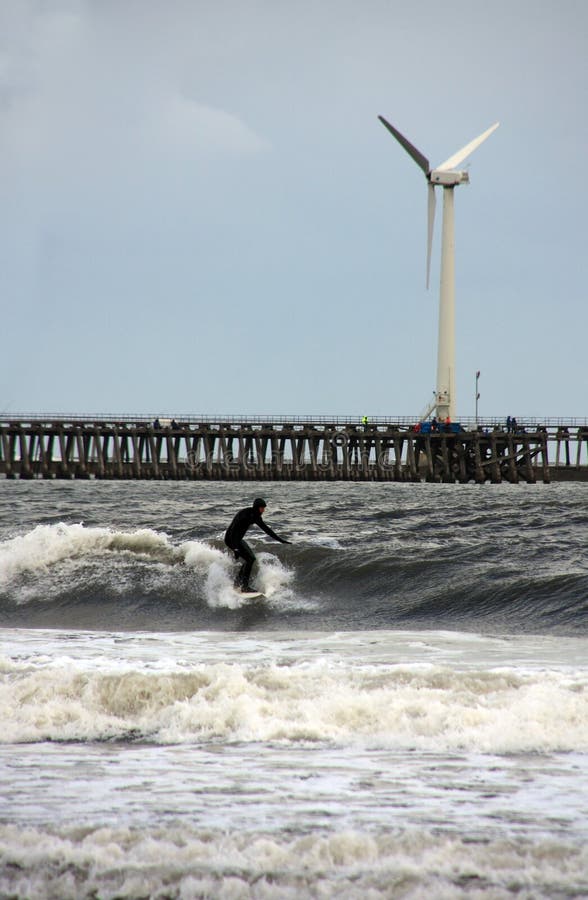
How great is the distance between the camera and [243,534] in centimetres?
1645

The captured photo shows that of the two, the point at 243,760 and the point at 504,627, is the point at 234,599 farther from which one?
the point at 243,760

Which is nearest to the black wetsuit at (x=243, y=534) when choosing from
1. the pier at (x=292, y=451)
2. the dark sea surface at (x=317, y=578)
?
the dark sea surface at (x=317, y=578)

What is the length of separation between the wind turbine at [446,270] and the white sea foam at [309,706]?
73697mm

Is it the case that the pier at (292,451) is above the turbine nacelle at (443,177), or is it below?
below

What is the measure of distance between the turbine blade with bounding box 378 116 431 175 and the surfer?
222 ft

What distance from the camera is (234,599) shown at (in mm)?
16297

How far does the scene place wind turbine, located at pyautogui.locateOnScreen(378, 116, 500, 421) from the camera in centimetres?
8094

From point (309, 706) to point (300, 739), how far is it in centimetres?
61

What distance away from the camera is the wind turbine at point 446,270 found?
8094 cm

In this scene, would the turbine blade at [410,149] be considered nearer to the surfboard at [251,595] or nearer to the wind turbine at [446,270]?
the wind turbine at [446,270]

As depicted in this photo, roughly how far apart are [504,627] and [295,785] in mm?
7909

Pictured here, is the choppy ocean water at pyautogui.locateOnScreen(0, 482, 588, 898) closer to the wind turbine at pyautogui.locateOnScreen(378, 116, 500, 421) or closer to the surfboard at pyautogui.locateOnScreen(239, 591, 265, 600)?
the surfboard at pyautogui.locateOnScreen(239, 591, 265, 600)

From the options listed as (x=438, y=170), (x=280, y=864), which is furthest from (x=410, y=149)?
(x=280, y=864)

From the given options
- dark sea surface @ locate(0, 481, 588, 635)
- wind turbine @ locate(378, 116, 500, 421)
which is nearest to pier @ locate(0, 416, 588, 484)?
wind turbine @ locate(378, 116, 500, 421)
